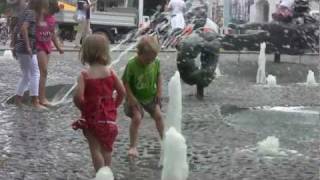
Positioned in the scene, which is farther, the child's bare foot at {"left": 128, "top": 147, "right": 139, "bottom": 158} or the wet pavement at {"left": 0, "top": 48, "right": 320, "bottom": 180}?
the child's bare foot at {"left": 128, "top": 147, "right": 139, "bottom": 158}

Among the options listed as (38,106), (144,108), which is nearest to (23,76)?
(38,106)

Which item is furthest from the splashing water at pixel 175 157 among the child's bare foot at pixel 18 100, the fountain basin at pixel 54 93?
the fountain basin at pixel 54 93

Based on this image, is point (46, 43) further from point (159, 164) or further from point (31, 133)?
point (159, 164)

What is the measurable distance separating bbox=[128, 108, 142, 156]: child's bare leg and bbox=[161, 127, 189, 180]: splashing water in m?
→ 1.06

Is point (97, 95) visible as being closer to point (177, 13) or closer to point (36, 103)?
point (36, 103)

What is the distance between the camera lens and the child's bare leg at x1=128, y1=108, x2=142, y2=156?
22.4 feet

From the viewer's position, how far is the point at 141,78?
22.2 feet

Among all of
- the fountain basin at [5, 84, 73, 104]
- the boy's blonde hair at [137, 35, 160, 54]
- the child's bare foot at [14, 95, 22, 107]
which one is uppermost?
the boy's blonde hair at [137, 35, 160, 54]

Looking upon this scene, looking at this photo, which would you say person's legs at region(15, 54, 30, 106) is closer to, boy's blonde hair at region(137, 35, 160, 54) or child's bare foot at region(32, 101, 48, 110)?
child's bare foot at region(32, 101, 48, 110)

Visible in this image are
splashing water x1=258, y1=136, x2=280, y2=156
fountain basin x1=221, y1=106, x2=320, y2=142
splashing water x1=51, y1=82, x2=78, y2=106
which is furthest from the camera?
splashing water x1=51, y1=82, x2=78, y2=106

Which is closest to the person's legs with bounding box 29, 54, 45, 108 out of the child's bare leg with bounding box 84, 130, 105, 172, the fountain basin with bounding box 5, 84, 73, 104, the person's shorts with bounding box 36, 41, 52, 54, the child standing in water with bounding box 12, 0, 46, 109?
the child standing in water with bounding box 12, 0, 46, 109

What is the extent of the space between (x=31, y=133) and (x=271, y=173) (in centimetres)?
288

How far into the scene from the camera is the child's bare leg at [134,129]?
6.81m

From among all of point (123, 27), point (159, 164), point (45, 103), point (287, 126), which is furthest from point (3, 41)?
point (159, 164)
